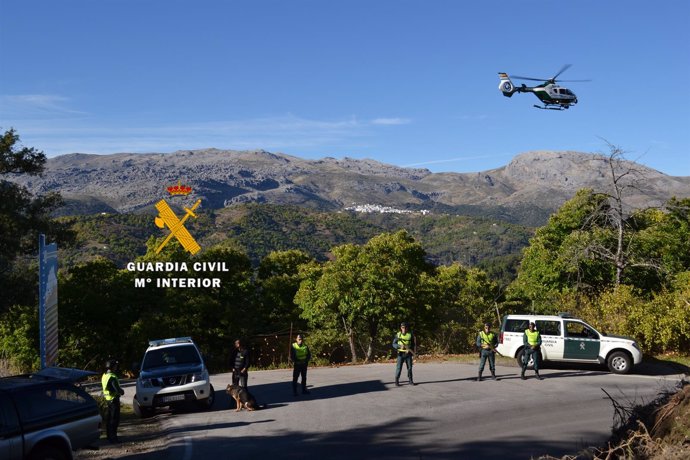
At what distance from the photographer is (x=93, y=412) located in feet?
30.1

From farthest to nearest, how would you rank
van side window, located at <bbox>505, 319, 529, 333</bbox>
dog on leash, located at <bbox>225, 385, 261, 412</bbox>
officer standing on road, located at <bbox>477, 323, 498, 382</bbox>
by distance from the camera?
van side window, located at <bbox>505, 319, 529, 333</bbox> → officer standing on road, located at <bbox>477, 323, 498, 382</bbox> → dog on leash, located at <bbox>225, 385, 261, 412</bbox>

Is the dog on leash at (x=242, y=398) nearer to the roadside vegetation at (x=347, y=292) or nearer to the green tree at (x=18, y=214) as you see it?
the roadside vegetation at (x=347, y=292)

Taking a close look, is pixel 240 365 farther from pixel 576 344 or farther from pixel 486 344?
pixel 576 344

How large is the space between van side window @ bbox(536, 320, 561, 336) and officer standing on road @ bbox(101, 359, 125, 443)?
12.5m

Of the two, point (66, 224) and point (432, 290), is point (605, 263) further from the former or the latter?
point (66, 224)

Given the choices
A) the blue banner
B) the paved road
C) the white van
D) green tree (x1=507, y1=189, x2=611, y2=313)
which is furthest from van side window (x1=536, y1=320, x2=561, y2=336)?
the blue banner

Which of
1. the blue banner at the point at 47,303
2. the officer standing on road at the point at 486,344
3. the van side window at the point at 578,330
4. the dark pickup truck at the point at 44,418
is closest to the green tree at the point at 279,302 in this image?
the van side window at the point at 578,330

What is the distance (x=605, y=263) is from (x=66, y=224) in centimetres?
2596

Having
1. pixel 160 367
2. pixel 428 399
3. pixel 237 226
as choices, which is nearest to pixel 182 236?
pixel 160 367

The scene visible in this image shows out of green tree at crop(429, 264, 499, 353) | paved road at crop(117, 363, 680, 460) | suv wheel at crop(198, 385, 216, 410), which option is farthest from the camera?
green tree at crop(429, 264, 499, 353)

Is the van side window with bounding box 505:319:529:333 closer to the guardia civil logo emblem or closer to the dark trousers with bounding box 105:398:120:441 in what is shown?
the dark trousers with bounding box 105:398:120:441

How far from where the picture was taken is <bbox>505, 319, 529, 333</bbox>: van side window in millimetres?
19078

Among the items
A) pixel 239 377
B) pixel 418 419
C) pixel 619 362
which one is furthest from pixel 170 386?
pixel 619 362

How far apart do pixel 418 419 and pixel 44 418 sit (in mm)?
6937
